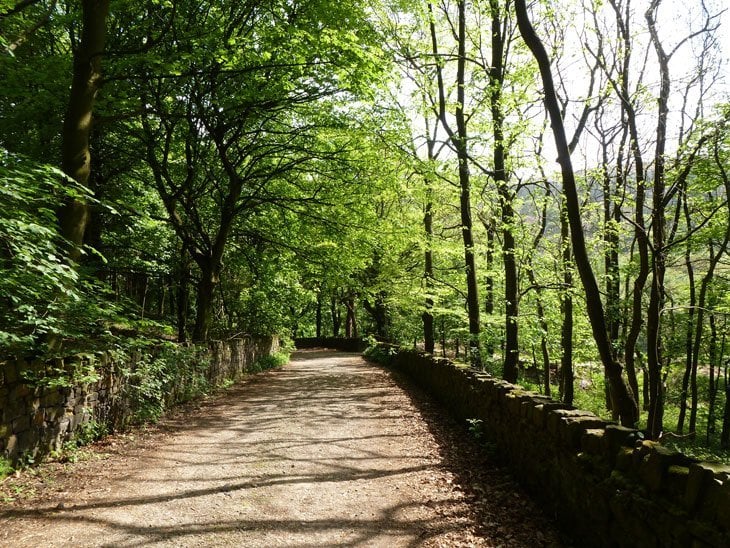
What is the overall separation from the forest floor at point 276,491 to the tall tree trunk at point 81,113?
126 inches

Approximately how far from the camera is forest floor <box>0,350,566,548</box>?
409 cm

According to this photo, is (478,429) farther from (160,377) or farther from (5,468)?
(5,468)

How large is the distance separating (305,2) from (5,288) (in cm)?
813

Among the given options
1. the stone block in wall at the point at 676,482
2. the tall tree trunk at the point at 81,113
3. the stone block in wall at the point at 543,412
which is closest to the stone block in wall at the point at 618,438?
the stone block in wall at the point at 676,482

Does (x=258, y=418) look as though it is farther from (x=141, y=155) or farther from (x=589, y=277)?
(x=141, y=155)

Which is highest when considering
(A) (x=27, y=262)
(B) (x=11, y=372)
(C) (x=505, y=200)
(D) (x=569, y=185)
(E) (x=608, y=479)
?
(C) (x=505, y=200)

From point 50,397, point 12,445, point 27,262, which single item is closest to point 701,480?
point 27,262

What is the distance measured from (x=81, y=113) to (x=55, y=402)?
4.17 meters

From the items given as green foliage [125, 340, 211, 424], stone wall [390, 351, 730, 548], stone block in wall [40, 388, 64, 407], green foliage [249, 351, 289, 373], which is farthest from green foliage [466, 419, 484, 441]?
green foliage [249, 351, 289, 373]

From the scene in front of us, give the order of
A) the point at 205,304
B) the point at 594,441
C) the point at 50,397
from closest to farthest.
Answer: the point at 594,441 < the point at 50,397 < the point at 205,304

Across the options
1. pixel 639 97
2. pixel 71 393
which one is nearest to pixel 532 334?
pixel 639 97

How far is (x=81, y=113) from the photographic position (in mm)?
6695

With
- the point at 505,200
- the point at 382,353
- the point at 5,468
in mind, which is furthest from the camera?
the point at 382,353

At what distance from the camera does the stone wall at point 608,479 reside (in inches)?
111
